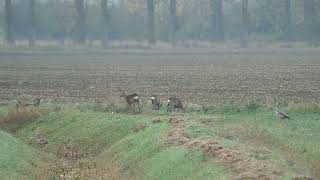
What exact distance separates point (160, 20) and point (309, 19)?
107ft

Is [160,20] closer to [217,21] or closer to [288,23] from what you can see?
[217,21]

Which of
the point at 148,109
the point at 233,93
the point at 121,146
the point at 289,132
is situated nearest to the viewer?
the point at 289,132

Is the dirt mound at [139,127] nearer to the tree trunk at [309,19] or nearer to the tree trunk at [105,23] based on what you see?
the tree trunk at [105,23]

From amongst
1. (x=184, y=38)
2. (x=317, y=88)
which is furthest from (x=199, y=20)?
(x=317, y=88)

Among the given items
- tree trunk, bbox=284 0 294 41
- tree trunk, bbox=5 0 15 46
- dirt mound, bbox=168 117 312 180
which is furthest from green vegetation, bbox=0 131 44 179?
tree trunk, bbox=5 0 15 46

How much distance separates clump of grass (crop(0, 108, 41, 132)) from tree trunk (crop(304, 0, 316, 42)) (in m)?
95.3

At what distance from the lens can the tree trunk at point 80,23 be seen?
12900 cm

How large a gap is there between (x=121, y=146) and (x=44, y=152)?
3743 millimetres

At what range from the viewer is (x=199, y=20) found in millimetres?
138375

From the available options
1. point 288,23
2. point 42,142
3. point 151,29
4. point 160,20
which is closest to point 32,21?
point 151,29

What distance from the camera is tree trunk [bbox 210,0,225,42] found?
431 ft

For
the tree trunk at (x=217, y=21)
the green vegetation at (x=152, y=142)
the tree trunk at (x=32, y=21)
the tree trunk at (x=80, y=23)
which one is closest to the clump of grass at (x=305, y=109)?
the green vegetation at (x=152, y=142)

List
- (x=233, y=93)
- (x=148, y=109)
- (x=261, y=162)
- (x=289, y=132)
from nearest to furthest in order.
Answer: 1. (x=261, y=162)
2. (x=289, y=132)
3. (x=148, y=109)
4. (x=233, y=93)

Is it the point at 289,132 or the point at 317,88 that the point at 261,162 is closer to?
the point at 289,132
